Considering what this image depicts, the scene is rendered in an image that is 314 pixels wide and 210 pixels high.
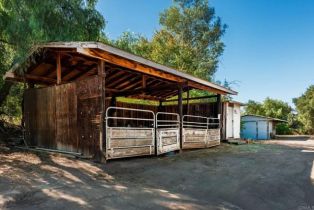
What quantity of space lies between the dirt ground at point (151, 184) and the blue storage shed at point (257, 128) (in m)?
18.4

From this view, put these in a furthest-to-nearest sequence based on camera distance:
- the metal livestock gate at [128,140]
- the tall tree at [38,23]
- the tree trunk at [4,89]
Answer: the tree trunk at [4,89] < the metal livestock gate at [128,140] < the tall tree at [38,23]

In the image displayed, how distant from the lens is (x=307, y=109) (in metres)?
35.0

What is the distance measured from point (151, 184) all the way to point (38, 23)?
4.52 meters

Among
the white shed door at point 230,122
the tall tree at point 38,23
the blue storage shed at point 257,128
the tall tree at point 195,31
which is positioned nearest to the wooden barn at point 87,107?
the tall tree at point 38,23

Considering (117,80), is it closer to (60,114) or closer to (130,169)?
(60,114)

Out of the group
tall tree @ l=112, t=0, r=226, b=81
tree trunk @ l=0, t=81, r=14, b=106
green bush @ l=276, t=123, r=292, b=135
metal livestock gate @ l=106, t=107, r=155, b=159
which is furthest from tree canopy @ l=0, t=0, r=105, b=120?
green bush @ l=276, t=123, r=292, b=135

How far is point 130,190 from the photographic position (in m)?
4.64

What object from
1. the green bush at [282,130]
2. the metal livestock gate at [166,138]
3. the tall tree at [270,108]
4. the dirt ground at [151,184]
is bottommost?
the green bush at [282,130]

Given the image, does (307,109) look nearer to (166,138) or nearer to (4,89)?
(166,138)

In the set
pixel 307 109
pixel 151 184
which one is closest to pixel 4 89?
pixel 151 184

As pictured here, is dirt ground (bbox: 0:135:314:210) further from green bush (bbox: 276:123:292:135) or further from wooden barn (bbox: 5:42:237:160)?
green bush (bbox: 276:123:292:135)

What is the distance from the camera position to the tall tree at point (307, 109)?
34.6 m

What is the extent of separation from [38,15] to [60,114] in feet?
8.80

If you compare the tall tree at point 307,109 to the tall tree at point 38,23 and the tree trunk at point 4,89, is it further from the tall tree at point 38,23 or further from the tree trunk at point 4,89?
the tree trunk at point 4,89
